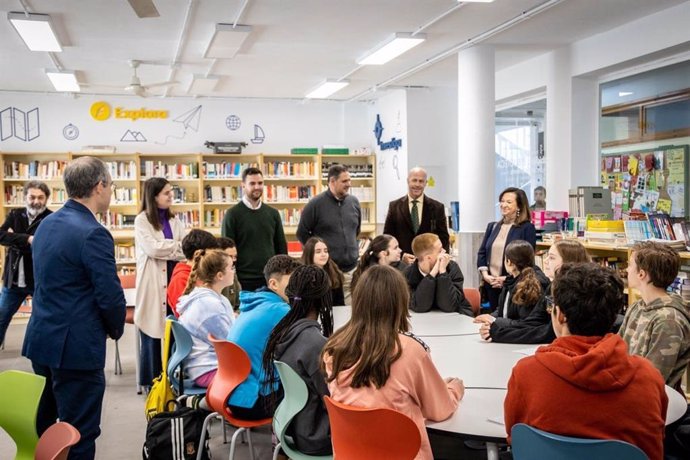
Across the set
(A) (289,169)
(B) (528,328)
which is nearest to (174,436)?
(B) (528,328)

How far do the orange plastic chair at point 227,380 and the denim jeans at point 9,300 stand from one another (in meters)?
3.76

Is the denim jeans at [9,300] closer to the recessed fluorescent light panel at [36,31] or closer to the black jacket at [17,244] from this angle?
the black jacket at [17,244]

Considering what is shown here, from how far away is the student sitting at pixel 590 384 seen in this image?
1.86 metres

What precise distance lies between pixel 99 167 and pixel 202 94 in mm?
A: 7462

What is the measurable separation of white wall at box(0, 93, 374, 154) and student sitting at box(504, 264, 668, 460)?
9.01 metres

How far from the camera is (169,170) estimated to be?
10.1m

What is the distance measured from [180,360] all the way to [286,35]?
159 inches

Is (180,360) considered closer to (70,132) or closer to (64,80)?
(64,80)

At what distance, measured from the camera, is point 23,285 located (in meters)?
6.07

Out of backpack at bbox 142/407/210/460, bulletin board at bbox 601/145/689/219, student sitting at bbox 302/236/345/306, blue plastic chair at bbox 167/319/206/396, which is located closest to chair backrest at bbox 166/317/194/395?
blue plastic chair at bbox 167/319/206/396

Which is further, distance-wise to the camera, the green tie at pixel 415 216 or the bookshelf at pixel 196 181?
the bookshelf at pixel 196 181

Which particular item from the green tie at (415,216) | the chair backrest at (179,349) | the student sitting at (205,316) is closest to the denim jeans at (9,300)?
the student sitting at (205,316)

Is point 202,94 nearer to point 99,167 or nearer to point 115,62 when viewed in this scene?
point 115,62

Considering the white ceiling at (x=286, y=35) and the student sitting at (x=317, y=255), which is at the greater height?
the white ceiling at (x=286, y=35)
